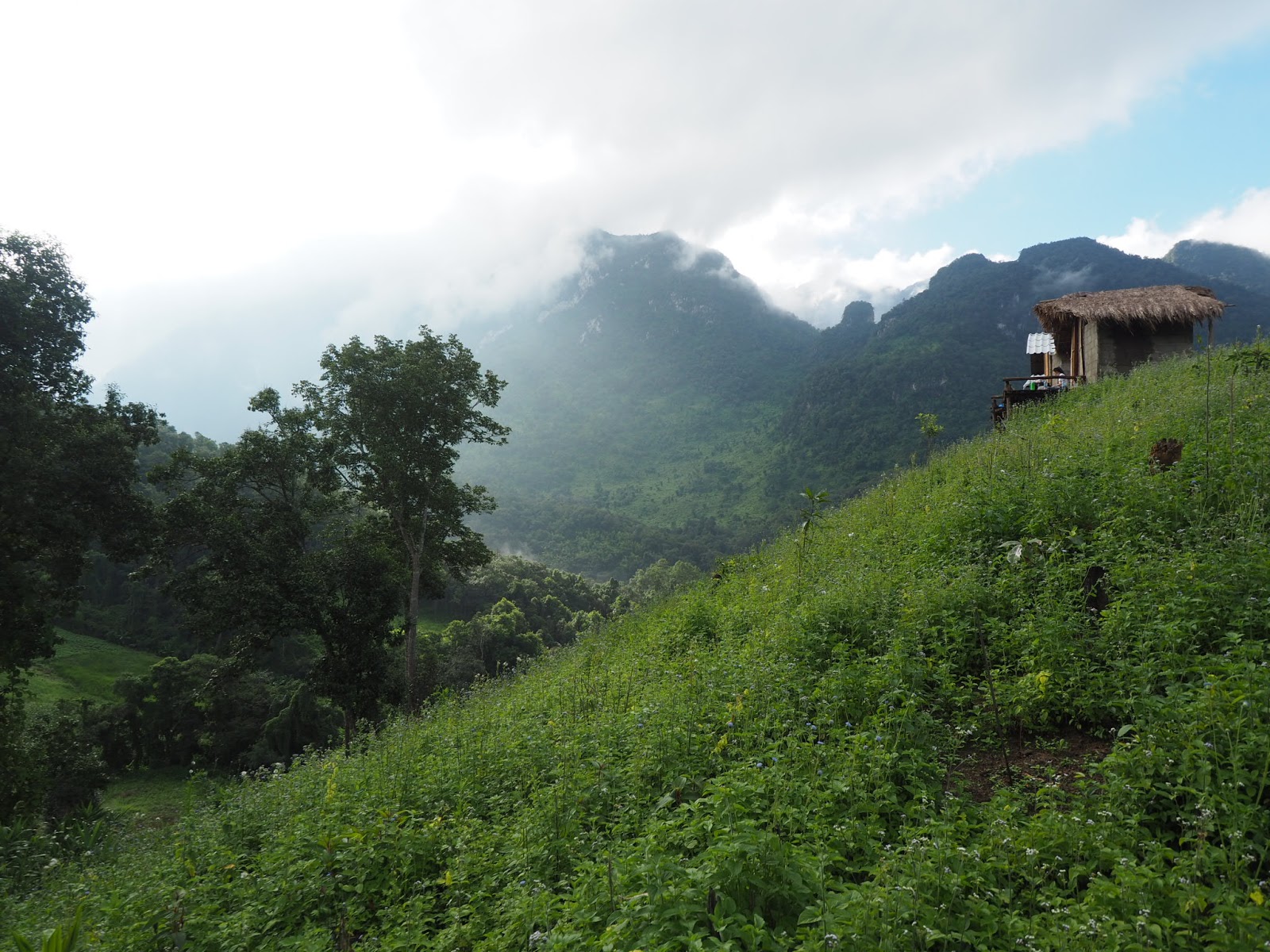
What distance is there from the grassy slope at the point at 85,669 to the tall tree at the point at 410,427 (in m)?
32.6

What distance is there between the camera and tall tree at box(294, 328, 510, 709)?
18891mm

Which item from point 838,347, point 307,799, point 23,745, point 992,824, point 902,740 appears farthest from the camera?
point 838,347

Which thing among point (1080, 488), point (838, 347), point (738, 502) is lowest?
point (738, 502)

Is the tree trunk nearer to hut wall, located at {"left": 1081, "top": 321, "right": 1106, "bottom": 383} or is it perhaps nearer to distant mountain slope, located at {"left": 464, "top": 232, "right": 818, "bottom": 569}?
hut wall, located at {"left": 1081, "top": 321, "right": 1106, "bottom": 383}

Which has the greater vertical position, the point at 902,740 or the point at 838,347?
the point at 838,347

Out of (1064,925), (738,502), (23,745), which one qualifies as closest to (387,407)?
(23,745)

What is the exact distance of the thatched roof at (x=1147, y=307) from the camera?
607 inches

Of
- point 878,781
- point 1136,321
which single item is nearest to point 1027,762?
point 878,781

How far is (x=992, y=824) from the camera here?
9.97 feet

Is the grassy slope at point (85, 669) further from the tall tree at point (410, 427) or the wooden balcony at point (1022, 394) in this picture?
the wooden balcony at point (1022, 394)

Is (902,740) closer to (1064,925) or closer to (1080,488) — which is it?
(1064,925)

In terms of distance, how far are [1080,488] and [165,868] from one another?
8.74 metres

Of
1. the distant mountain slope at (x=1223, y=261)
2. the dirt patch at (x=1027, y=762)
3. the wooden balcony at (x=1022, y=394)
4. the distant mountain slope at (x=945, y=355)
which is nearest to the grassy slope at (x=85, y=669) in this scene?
the wooden balcony at (x=1022, y=394)

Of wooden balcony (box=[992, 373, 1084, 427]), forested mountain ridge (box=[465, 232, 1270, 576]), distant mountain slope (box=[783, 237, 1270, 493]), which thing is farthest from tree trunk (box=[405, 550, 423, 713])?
distant mountain slope (box=[783, 237, 1270, 493])
